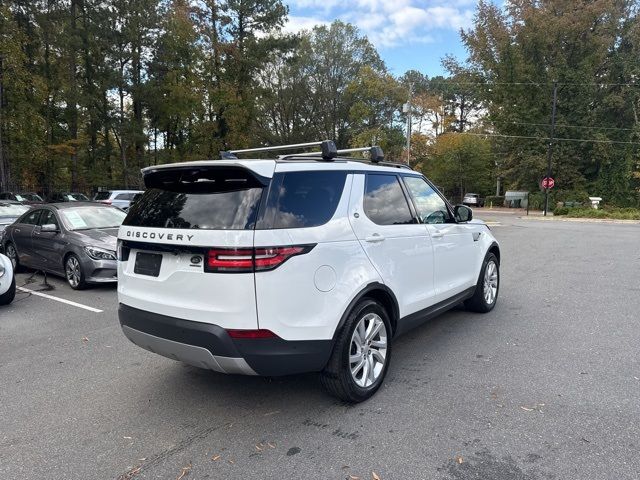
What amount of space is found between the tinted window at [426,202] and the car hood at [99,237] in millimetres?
5224

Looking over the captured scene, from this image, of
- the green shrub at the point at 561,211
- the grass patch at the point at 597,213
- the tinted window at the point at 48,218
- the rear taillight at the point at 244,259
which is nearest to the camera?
the rear taillight at the point at 244,259

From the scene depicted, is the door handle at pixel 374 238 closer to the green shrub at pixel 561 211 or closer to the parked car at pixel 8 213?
the parked car at pixel 8 213

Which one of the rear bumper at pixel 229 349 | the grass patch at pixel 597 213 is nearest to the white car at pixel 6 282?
the rear bumper at pixel 229 349

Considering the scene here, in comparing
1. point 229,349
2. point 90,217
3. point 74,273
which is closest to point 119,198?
point 90,217

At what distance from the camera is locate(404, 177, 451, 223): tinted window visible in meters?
4.45

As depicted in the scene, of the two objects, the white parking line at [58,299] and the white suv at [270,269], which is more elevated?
the white suv at [270,269]

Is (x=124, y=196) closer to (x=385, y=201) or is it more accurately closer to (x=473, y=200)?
(x=385, y=201)

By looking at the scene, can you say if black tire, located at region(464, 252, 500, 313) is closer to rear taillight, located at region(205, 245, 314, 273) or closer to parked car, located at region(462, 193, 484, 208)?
rear taillight, located at region(205, 245, 314, 273)

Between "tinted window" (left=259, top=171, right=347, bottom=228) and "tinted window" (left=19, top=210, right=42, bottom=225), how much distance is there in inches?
313

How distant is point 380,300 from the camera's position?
374 cm

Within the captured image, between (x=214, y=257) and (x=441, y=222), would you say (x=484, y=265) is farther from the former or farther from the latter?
(x=214, y=257)

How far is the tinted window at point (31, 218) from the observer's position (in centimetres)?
899

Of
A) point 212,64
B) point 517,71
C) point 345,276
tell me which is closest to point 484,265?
point 345,276

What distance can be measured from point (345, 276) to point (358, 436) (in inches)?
43.2
